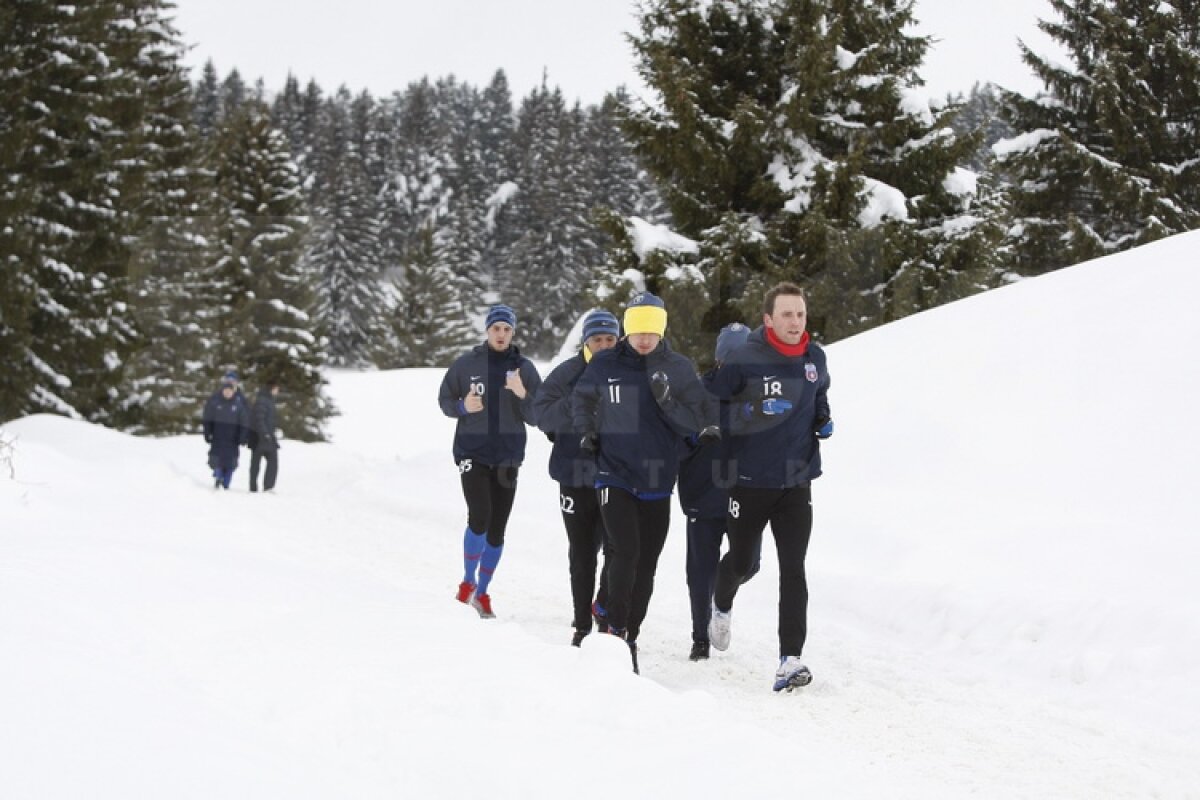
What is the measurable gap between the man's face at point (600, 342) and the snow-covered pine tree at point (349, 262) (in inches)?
2179

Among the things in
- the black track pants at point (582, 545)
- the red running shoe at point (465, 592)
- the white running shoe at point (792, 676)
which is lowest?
the white running shoe at point (792, 676)

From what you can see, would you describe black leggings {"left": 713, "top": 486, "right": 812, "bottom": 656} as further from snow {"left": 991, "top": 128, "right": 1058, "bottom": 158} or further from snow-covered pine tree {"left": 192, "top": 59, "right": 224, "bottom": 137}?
snow-covered pine tree {"left": 192, "top": 59, "right": 224, "bottom": 137}

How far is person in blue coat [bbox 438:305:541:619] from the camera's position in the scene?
7320mm

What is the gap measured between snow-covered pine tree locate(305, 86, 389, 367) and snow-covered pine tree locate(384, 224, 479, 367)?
11.9ft

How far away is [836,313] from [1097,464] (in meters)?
8.89

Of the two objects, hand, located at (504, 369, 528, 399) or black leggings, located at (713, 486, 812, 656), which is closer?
black leggings, located at (713, 486, 812, 656)

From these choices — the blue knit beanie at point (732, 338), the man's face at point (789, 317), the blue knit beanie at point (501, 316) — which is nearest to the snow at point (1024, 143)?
the blue knit beanie at point (732, 338)

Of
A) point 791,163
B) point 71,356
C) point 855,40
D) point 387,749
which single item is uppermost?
point 855,40

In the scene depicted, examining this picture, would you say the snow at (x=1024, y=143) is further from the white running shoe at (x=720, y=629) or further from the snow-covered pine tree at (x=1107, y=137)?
the white running shoe at (x=720, y=629)

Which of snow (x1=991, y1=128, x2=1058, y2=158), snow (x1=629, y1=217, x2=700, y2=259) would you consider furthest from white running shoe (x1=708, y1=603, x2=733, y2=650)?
snow (x1=991, y1=128, x2=1058, y2=158)

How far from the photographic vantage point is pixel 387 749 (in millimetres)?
3398

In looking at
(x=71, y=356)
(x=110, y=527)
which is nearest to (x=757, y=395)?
(x=110, y=527)

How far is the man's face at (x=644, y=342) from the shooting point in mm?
5672

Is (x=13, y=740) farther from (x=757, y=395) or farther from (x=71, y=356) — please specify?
(x=71, y=356)
